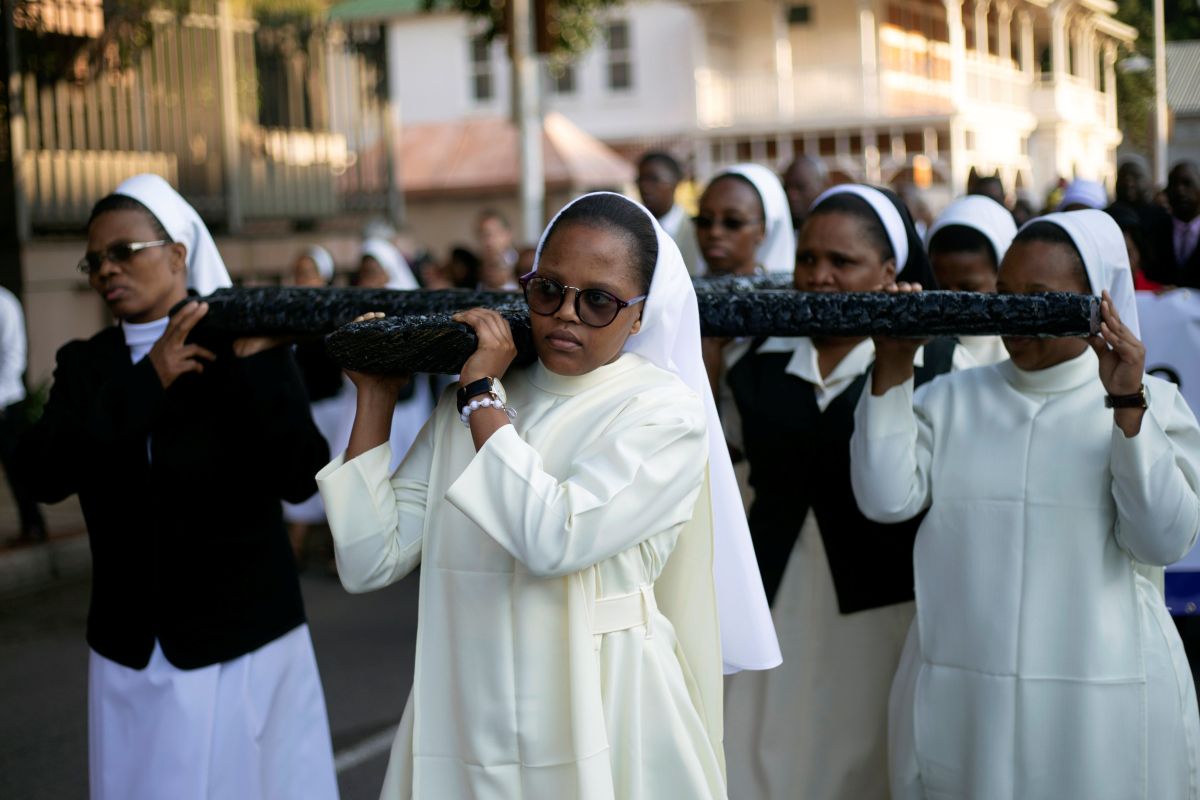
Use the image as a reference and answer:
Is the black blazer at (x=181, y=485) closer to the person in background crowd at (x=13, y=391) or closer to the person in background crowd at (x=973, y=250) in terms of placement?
the person in background crowd at (x=973, y=250)

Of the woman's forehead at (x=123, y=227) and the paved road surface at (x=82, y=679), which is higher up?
the woman's forehead at (x=123, y=227)

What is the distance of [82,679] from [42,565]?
2.53 metres

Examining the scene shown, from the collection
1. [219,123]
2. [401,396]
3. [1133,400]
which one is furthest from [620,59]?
[1133,400]

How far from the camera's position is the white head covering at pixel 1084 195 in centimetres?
734

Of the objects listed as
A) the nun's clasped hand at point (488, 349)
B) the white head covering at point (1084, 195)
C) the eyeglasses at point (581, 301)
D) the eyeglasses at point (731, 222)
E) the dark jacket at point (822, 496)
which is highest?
the white head covering at point (1084, 195)

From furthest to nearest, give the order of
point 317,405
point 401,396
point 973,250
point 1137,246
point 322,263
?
point 322,263, point 317,405, point 401,396, point 1137,246, point 973,250

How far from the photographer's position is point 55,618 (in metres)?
8.75

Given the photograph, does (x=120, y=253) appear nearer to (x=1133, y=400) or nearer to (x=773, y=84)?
(x=1133, y=400)

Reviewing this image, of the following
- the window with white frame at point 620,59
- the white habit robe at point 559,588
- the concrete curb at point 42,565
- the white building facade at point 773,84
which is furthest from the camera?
the window with white frame at point 620,59

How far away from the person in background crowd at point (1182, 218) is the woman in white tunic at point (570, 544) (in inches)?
247

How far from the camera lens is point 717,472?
3223mm

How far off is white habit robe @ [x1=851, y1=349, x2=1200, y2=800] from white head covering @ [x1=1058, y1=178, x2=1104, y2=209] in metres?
3.68

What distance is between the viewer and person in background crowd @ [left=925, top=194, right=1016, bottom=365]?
16.4ft

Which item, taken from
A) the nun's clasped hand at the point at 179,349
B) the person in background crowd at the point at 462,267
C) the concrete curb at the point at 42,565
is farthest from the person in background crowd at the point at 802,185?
the nun's clasped hand at the point at 179,349
